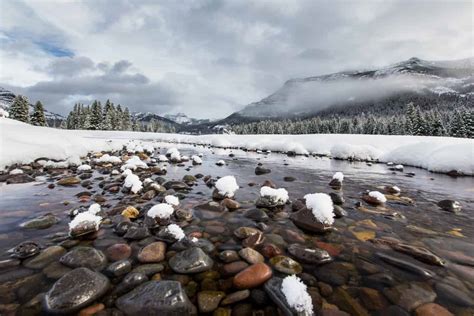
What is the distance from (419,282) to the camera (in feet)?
11.9

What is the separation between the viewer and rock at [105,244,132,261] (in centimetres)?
413

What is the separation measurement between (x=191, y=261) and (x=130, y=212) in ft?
9.17

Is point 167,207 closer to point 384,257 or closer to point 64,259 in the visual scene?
point 64,259

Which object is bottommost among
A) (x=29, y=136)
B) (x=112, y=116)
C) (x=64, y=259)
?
(x=64, y=259)

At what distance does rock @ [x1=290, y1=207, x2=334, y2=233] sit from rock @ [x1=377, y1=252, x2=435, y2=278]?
124cm

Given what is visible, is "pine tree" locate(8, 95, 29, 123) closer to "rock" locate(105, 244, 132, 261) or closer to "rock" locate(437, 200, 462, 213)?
"rock" locate(105, 244, 132, 261)

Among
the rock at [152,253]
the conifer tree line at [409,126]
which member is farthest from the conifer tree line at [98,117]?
the rock at [152,253]

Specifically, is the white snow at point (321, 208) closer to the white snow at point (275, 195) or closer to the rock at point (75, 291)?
the white snow at point (275, 195)

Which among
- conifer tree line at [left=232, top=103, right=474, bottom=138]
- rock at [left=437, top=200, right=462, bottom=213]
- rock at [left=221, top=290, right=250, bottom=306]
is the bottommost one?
rock at [left=437, top=200, right=462, bottom=213]

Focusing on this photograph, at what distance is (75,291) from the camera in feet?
10.1

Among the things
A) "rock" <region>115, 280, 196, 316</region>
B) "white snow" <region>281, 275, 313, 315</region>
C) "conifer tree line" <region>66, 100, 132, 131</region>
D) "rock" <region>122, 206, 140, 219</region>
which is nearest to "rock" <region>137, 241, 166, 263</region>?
"rock" <region>115, 280, 196, 316</region>

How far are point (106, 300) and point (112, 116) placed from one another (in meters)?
83.3

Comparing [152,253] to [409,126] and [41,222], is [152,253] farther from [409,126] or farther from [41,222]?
[409,126]

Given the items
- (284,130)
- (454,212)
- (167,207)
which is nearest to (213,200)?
(167,207)
